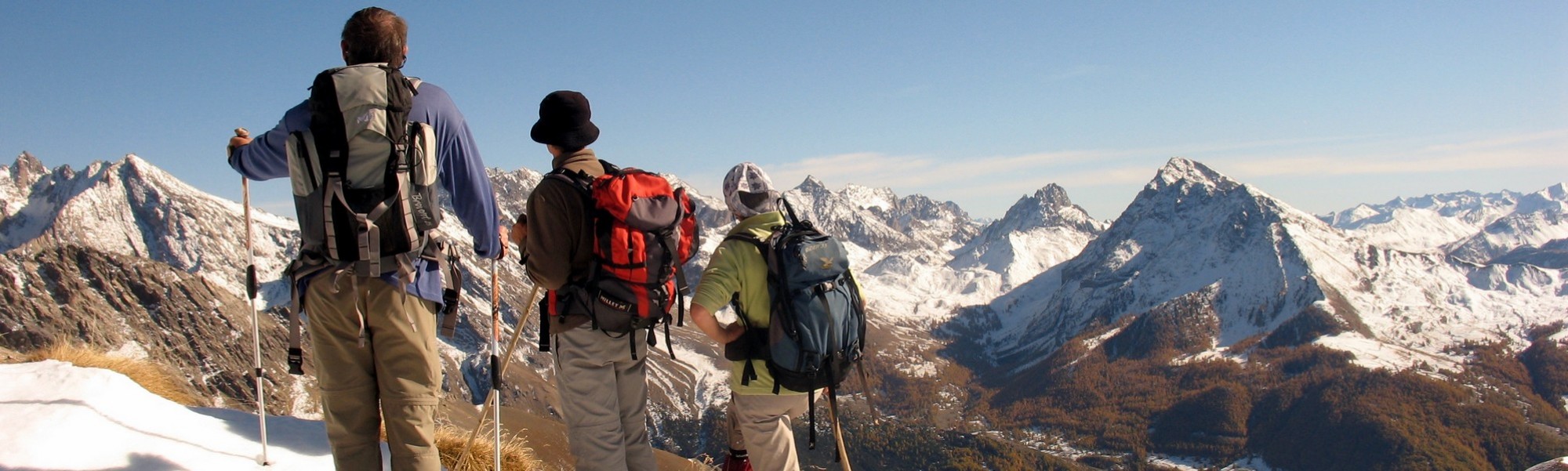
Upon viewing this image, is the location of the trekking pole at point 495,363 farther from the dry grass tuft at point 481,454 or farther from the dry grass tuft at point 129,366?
the dry grass tuft at point 129,366

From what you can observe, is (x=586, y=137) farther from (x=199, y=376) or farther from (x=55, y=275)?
(x=55, y=275)

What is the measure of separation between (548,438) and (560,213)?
9.51 meters

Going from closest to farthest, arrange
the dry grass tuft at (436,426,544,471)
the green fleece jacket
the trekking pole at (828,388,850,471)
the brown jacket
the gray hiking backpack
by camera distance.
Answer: the gray hiking backpack, the brown jacket, the green fleece jacket, the trekking pole at (828,388,850,471), the dry grass tuft at (436,426,544,471)

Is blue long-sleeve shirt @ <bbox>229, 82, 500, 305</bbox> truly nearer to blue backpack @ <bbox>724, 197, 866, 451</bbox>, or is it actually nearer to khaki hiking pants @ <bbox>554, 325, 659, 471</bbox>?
khaki hiking pants @ <bbox>554, 325, 659, 471</bbox>

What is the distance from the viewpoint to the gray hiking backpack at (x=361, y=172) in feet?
20.6

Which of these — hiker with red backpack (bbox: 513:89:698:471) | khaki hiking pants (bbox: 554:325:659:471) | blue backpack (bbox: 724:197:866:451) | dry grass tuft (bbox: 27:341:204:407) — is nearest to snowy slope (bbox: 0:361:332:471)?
dry grass tuft (bbox: 27:341:204:407)

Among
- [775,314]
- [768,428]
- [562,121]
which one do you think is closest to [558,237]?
[562,121]

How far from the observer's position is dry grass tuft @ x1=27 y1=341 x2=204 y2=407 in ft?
42.3

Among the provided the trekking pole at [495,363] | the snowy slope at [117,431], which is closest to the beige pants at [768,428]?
the trekking pole at [495,363]

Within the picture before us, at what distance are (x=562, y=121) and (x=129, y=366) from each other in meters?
10.6

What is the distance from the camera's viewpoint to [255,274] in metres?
9.23

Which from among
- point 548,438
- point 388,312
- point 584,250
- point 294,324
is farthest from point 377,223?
point 548,438

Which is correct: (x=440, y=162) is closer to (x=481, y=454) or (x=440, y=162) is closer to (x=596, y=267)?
(x=596, y=267)

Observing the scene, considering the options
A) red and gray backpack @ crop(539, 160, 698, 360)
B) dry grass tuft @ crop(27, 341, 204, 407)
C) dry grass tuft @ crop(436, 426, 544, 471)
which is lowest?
dry grass tuft @ crop(436, 426, 544, 471)
